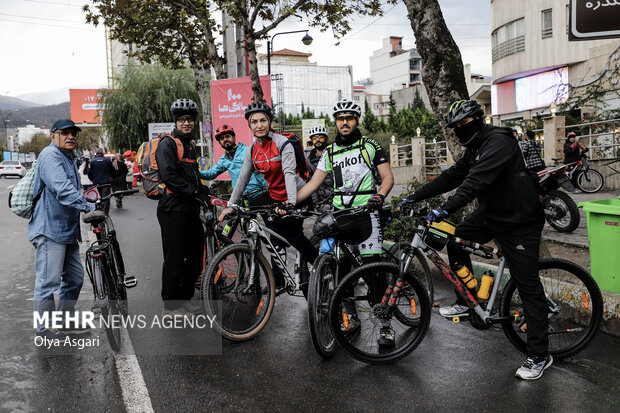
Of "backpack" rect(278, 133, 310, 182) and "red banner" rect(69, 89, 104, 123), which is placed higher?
"red banner" rect(69, 89, 104, 123)

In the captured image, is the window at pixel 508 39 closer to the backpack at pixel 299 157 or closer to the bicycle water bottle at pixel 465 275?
the backpack at pixel 299 157

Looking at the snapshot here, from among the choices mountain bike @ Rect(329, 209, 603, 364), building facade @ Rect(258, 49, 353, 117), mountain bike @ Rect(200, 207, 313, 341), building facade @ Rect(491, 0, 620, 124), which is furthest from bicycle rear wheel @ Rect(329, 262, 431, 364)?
building facade @ Rect(258, 49, 353, 117)

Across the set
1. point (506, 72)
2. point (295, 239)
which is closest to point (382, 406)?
point (295, 239)

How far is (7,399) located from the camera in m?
3.83

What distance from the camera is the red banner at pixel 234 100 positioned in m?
16.5

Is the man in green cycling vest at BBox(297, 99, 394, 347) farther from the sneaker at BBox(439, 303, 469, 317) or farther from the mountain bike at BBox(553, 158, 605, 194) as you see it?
the mountain bike at BBox(553, 158, 605, 194)

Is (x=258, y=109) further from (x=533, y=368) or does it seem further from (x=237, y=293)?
(x=533, y=368)

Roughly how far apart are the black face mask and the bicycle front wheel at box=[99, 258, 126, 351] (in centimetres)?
312

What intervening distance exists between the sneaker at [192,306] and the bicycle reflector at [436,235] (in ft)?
8.37

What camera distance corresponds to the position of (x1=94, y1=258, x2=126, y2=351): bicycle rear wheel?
4.63 metres

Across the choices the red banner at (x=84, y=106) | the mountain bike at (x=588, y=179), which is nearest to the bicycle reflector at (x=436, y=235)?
the mountain bike at (x=588, y=179)

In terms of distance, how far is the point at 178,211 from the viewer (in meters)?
5.65

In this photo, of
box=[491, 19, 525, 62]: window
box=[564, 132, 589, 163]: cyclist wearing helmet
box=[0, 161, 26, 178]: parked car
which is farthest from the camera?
box=[0, 161, 26, 178]: parked car

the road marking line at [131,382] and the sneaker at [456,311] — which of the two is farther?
the sneaker at [456,311]
